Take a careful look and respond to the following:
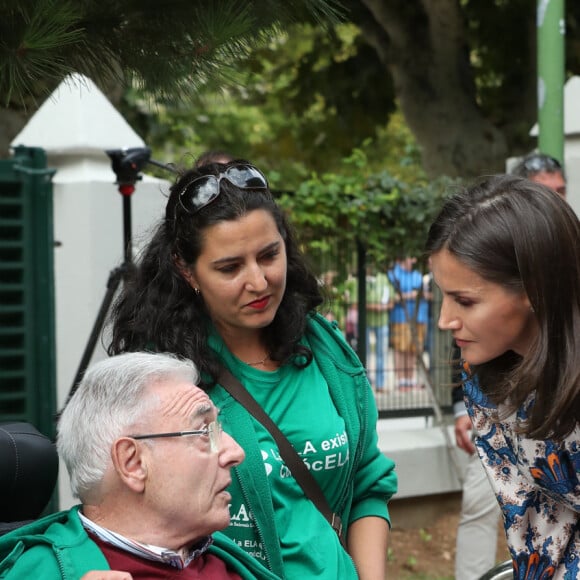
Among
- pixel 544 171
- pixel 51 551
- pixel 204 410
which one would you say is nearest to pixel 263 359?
pixel 204 410

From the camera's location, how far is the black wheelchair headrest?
2723mm

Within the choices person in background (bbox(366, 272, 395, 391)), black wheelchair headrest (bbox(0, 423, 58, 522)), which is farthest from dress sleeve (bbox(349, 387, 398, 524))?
person in background (bbox(366, 272, 395, 391))

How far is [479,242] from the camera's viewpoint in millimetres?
2641

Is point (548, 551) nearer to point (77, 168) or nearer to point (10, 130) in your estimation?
point (77, 168)

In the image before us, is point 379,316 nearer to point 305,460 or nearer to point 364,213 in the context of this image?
point 364,213

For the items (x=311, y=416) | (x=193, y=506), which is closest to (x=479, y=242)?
(x=311, y=416)

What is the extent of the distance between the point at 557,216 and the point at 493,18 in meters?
10.2

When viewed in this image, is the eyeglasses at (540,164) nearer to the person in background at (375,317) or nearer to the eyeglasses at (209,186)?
the person in background at (375,317)

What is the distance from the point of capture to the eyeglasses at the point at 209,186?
2.95m

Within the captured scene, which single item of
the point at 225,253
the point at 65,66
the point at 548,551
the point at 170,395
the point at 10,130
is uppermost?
the point at 10,130

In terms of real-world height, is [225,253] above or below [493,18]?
below

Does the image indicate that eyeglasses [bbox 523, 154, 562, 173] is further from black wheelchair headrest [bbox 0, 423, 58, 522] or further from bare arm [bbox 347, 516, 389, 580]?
black wheelchair headrest [bbox 0, 423, 58, 522]

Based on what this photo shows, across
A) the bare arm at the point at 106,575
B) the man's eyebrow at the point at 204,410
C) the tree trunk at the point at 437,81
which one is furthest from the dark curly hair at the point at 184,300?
the tree trunk at the point at 437,81

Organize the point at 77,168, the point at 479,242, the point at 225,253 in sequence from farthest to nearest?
the point at 77,168
the point at 225,253
the point at 479,242
